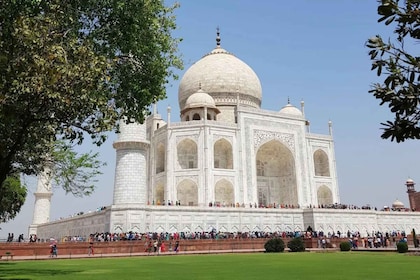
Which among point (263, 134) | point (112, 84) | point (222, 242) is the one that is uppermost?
point (263, 134)

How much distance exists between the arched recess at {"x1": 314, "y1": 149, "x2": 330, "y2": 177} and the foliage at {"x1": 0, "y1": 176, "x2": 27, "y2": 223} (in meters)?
24.6

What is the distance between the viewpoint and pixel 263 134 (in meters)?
34.0

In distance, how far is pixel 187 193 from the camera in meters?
32.4

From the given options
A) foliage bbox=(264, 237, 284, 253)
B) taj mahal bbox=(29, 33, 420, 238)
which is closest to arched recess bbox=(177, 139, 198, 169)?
taj mahal bbox=(29, 33, 420, 238)

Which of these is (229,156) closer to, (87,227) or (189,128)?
(189,128)

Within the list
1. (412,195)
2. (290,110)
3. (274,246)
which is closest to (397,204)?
(412,195)

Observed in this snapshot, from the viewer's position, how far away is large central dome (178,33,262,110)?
3875 centimetres

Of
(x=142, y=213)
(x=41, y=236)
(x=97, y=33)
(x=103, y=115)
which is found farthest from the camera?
(x=41, y=236)

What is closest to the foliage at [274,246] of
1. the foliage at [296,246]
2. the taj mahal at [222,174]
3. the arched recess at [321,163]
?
the foliage at [296,246]

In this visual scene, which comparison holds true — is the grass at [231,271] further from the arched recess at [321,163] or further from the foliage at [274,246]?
the arched recess at [321,163]

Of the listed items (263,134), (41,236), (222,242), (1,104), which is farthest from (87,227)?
(1,104)

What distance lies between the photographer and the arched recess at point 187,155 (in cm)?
3328

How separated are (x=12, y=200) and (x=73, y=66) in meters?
22.8

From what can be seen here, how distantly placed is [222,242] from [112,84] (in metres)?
13.2
